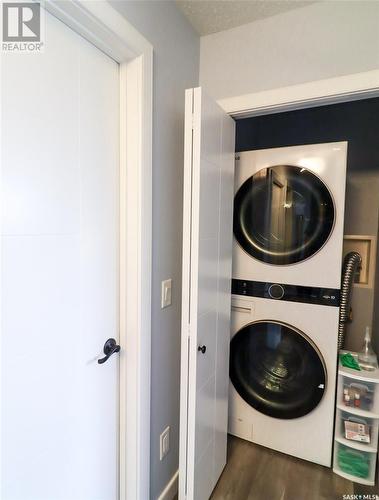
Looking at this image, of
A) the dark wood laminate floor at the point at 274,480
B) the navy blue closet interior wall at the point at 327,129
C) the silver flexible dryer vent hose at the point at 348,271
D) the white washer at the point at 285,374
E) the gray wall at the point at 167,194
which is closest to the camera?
the gray wall at the point at 167,194

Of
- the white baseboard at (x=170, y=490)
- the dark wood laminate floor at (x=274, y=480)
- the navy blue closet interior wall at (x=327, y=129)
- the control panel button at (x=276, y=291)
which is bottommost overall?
the dark wood laminate floor at (x=274, y=480)

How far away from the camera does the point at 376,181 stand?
210cm

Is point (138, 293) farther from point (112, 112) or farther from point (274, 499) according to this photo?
point (274, 499)

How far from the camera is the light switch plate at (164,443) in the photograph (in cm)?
132

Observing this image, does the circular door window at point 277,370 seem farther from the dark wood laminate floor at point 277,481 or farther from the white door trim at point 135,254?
the white door trim at point 135,254

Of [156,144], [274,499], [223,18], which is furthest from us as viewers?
[274,499]

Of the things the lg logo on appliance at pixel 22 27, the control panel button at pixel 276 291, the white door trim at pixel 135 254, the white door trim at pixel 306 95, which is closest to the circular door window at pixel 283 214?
the control panel button at pixel 276 291

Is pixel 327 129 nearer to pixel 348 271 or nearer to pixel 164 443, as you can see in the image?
pixel 348 271

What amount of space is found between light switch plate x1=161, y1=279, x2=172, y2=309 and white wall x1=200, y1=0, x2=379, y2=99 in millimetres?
1018

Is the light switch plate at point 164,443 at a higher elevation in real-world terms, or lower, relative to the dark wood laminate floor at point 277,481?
higher

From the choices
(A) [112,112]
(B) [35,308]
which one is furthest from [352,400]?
(A) [112,112]

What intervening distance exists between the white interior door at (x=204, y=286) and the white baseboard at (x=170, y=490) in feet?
0.59

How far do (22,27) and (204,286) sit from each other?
3.35 feet

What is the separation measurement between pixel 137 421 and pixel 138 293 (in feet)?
1.73
